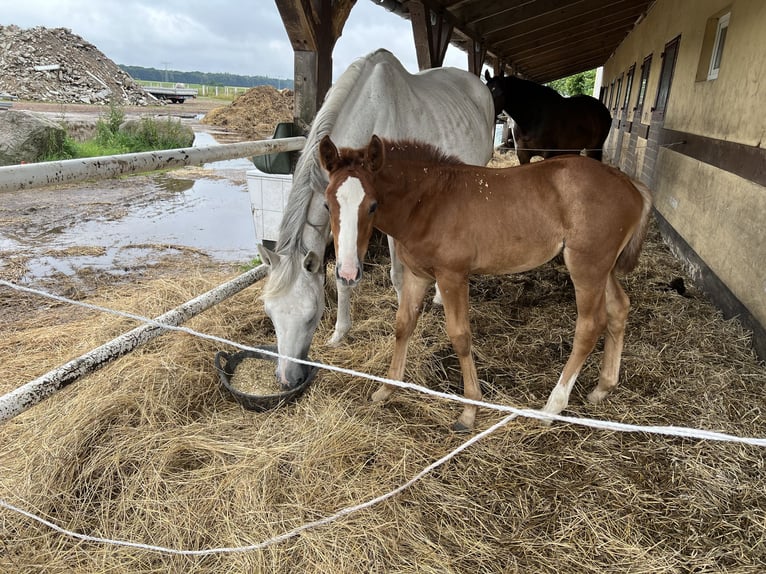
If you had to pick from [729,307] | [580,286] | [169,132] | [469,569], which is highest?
[169,132]

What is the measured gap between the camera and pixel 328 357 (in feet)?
9.91

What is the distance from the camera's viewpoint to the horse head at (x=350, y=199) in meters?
1.85

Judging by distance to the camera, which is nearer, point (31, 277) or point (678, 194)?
point (31, 277)

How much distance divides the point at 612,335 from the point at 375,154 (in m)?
1.63

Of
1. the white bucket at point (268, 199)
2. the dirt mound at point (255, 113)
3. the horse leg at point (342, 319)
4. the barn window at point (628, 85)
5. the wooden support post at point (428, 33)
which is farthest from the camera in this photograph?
the dirt mound at point (255, 113)

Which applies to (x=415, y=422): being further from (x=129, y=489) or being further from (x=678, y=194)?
(x=678, y=194)

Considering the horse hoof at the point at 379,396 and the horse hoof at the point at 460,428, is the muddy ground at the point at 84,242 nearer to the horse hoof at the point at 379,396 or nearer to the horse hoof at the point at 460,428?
the horse hoof at the point at 379,396

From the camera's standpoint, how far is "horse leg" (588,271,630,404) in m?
2.55

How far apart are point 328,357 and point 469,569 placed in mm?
1594

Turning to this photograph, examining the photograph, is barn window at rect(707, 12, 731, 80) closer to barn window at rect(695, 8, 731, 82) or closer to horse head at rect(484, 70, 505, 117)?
barn window at rect(695, 8, 731, 82)

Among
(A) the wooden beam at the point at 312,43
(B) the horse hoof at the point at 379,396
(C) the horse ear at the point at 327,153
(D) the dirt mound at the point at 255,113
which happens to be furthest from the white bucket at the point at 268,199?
(D) the dirt mound at the point at 255,113

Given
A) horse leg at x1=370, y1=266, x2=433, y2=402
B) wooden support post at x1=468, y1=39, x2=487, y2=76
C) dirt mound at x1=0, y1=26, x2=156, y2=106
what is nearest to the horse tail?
horse leg at x1=370, y1=266, x2=433, y2=402

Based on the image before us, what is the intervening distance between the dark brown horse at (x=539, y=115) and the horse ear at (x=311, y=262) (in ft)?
17.4


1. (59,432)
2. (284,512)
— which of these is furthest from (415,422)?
(59,432)
